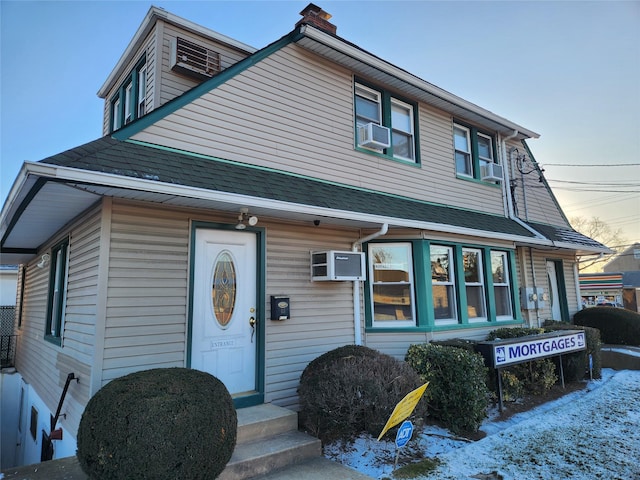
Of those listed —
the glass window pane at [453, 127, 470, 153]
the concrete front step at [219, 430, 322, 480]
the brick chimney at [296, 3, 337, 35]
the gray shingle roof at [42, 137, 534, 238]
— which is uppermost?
the brick chimney at [296, 3, 337, 35]

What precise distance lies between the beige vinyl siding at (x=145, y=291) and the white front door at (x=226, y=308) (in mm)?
246

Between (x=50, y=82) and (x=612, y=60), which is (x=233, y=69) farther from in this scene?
(x=612, y=60)

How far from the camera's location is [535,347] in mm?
6832

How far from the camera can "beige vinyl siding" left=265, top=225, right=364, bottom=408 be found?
5656mm

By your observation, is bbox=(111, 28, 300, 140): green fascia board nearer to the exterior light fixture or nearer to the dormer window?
the exterior light fixture

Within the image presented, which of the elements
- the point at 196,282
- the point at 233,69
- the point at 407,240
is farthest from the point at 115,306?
the point at 407,240

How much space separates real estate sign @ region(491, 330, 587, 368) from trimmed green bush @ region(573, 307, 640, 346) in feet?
12.1

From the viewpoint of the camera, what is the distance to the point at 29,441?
25.0 ft

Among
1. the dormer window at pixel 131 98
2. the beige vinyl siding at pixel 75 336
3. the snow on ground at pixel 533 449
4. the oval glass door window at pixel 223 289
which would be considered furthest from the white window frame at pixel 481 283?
the dormer window at pixel 131 98

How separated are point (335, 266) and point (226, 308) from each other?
179cm

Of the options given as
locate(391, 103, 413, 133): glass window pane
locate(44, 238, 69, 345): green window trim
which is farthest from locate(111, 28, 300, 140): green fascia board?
locate(391, 103, 413, 133): glass window pane

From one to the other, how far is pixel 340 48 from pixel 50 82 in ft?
25.0

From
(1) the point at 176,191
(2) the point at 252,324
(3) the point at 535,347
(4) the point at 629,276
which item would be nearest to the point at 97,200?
(1) the point at 176,191

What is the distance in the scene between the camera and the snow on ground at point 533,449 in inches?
163
